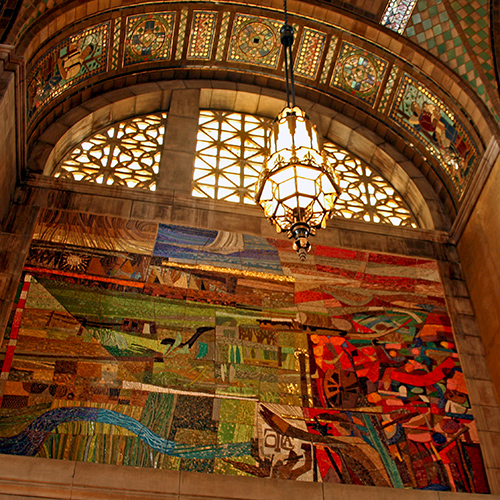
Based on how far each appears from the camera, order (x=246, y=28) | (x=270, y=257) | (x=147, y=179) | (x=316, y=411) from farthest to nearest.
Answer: (x=246, y=28), (x=147, y=179), (x=270, y=257), (x=316, y=411)

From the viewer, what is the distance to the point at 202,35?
898 cm

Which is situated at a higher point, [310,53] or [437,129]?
[310,53]

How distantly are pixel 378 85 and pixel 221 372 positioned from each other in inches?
202

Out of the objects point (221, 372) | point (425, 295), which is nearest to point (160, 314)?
point (221, 372)

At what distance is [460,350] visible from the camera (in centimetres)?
692

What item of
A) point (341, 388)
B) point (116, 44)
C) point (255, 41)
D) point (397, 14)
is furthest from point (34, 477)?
point (397, 14)

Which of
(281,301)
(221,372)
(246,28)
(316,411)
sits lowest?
(316,411)

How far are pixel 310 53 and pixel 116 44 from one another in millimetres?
2822

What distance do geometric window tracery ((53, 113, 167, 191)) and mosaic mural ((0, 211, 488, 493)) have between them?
1047mm

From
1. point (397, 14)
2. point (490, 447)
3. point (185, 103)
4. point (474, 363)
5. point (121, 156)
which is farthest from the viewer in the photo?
point (185, 103)

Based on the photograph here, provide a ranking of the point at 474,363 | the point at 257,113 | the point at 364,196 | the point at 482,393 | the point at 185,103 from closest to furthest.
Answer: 1. the point at 482,393
2. the point at 474,363
3. the point at 364,196
4. the point at 185,103
5. the point at 257,113

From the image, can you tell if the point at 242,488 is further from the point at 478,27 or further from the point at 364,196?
the point at 478,27

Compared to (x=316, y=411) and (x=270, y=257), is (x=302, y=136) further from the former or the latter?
(x=316, y=411)

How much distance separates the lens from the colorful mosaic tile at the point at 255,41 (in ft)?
29.4
